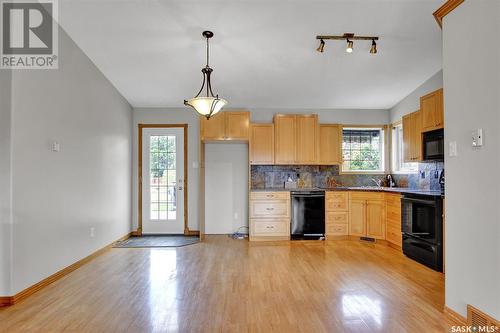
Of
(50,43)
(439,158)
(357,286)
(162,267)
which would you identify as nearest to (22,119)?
(50,43)

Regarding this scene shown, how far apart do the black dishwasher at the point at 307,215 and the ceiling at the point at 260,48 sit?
1763 mm

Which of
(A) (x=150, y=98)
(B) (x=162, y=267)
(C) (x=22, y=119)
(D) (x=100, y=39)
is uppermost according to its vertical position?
(D) (x=100, y=39)

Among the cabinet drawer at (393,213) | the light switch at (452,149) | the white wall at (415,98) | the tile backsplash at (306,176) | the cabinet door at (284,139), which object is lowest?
the cabinet drawer at (393,213)

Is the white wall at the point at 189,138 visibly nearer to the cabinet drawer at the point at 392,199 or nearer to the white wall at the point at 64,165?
the white wall at the point at 64,165

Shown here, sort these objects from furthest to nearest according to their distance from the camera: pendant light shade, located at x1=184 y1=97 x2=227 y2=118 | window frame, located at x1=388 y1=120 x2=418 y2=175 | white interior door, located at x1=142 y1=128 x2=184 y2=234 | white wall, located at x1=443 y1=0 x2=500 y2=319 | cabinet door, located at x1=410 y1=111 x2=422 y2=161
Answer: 1. white interior door, located at x1=142 y1=128 x2=184 y2=234
2. window frame, located at x1=388 y1=120 x2=418 y2=175
3. cabinet door, located at x1=410 y1=111 x2=422 y2=161
4. pendant light shade, located at x1=184 y1=97 x2=227 y2=118
5. white wall, located at x1=443 y1=0 x2=500 y2=319

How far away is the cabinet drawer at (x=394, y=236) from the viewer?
4.27 metres

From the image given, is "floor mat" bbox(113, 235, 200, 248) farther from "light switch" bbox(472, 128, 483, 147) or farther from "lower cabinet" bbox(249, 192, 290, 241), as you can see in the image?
"light switch" bbox(472, 128, 483, 147)

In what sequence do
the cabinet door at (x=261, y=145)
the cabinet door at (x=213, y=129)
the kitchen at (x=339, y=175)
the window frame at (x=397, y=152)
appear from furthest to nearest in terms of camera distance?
the window frame at (x=397, y=152)
the cabinet door at (x=261, y=145)
the cabinet door at (x=213, y=129)
the kitchen at (x=339, y=175)

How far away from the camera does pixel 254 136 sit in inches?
207

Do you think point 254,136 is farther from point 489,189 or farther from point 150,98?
point 489,189

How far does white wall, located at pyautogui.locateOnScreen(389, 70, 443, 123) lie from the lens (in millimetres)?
4316

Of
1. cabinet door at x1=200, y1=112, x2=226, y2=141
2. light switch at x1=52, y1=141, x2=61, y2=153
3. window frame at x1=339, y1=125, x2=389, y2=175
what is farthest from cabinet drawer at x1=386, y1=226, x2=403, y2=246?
light switch at x1=52, y1=141, x2=61, y2=153

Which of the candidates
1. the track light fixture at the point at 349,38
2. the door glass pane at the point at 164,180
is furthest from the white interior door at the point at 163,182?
the track light fixture at the point at 349,38

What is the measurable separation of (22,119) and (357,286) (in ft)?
12.2
